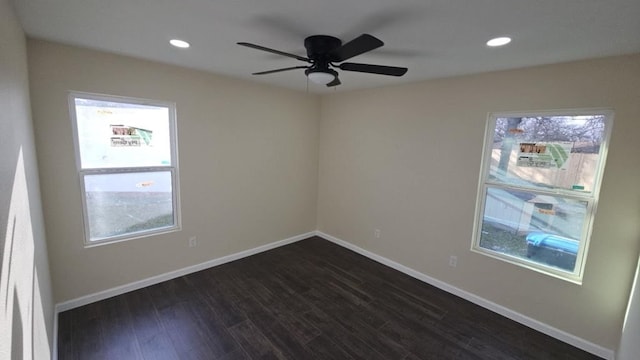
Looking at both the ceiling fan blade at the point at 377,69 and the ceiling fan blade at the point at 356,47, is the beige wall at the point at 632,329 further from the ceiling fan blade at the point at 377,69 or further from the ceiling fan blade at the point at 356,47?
the ceiling fan blade at the point at 356,47

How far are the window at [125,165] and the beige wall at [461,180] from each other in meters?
2.37

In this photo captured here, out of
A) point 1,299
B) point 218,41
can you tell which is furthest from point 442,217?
point 1,299

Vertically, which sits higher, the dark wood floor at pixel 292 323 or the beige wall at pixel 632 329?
the beige wall at pixel 632 329

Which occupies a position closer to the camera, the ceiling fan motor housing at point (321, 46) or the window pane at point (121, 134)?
the ceiling fan motor housing at point (321, 46)

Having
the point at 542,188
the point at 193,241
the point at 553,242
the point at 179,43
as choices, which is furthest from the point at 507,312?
the point at 179,43

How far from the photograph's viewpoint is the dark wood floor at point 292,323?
2.21 metres

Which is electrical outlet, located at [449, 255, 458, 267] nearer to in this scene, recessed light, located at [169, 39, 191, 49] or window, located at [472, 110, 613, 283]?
window, located at [472, 110, 613, 283]

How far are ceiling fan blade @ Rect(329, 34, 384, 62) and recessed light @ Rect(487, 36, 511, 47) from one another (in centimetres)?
97

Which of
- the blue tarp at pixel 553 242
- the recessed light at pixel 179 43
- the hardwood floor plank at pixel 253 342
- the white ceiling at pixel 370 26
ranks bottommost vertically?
the hardwood floor plank at pixel 253 342

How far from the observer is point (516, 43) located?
1.95 meters

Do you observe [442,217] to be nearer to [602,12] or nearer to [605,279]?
[605,279]

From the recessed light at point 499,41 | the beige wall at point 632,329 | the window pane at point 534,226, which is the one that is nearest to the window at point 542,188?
the window pane at point 534,226

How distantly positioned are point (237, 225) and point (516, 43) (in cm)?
354

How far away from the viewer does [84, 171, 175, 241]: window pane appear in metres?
2.69
